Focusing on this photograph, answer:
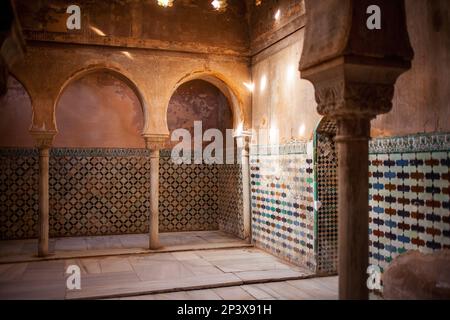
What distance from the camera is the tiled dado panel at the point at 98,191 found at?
30.5 ft

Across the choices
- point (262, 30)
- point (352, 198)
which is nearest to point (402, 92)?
point (352, 198)

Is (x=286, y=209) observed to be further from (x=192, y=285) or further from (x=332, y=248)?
(x=192, y=285)

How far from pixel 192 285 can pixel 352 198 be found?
269cm

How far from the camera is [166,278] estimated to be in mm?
5766

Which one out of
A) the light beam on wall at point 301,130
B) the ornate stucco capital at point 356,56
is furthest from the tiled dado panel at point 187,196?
the ornate stucco capital at point 356,56

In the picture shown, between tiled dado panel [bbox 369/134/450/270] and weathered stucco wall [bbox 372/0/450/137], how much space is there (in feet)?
0.50

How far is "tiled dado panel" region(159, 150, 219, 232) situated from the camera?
10.1 metres

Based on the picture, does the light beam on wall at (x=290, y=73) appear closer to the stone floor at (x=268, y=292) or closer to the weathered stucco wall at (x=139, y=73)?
the weathered stucco wall at (x=139, y=73)

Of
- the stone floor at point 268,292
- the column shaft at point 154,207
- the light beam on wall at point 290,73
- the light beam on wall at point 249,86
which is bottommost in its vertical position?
the stone floor at point 268,292

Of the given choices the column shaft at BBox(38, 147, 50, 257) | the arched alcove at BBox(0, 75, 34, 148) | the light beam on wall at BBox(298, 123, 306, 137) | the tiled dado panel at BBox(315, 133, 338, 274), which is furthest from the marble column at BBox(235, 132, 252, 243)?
the arched alcove at BBox(0, 75, 34, 148)

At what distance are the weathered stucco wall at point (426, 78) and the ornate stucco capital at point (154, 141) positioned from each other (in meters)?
4.29

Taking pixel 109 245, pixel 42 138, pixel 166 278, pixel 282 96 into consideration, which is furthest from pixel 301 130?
pixel 109 245

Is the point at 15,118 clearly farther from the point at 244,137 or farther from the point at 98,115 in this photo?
the point at 244,137

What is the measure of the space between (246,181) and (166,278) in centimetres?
303
